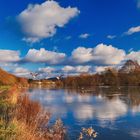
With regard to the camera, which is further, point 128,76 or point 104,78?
point 104,78

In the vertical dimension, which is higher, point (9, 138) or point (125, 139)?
point (9, 138)

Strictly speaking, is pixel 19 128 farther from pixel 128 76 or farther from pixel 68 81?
pixel 68 81

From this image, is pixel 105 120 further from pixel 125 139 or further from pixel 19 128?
pixel 19 128

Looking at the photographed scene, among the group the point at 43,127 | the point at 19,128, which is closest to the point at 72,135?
the point at 43,127

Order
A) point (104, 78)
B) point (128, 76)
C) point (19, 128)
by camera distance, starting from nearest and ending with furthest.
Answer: point (19, 128)
point (128, 76)
point (104, 78)

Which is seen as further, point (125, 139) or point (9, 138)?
point (125, 139)

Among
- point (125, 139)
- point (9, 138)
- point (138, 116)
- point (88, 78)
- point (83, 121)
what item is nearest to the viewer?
point (9, 138)

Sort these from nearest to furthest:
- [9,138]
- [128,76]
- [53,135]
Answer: [9,138], [53,135], [128,76]

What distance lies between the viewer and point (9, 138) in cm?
767

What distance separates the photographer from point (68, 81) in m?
123

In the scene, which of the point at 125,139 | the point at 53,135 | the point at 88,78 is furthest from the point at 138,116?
the point at 88,78

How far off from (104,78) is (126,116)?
9265 centimetres

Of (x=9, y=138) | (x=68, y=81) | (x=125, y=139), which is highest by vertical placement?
(x=68, y=81)

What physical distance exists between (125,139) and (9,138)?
7.02 meters
